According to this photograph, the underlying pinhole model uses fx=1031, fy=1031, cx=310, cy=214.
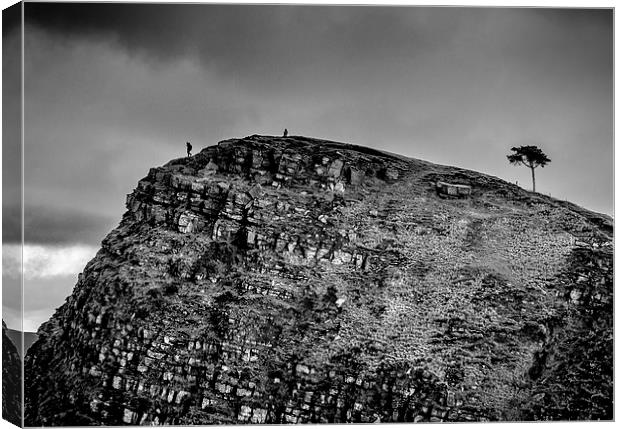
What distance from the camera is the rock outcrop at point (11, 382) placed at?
13945mm

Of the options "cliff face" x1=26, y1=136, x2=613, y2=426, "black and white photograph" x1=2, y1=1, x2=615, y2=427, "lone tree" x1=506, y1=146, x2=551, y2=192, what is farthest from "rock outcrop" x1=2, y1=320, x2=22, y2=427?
"lone tree" x1=506, y1=146, x2=551, y2=192

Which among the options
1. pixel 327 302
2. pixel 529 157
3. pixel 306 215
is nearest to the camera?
pixel 327 302

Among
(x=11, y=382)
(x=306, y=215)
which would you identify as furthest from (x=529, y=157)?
(x=11, y=382)

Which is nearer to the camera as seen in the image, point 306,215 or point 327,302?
point 327,302

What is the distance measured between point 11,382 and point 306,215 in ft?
16.8

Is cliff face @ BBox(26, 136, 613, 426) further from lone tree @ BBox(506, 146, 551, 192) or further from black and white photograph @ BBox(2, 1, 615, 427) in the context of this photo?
A: lone tree @ BBox(506, 146, 551, 192)

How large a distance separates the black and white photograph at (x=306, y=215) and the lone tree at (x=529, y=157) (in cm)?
3

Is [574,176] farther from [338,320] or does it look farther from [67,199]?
[67,199]

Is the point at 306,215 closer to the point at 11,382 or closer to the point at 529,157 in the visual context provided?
the point at 529,157

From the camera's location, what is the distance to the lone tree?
53.0 ft

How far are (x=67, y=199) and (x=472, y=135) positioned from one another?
628 cm

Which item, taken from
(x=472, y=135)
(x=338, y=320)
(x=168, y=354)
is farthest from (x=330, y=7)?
(x=168, y=354)

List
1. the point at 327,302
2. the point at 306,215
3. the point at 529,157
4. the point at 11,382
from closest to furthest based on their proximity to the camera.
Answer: the point at 11,382 → the point at 327,302 → the point at 529,157 → the point at 306,215

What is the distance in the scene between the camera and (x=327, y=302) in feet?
51.5
